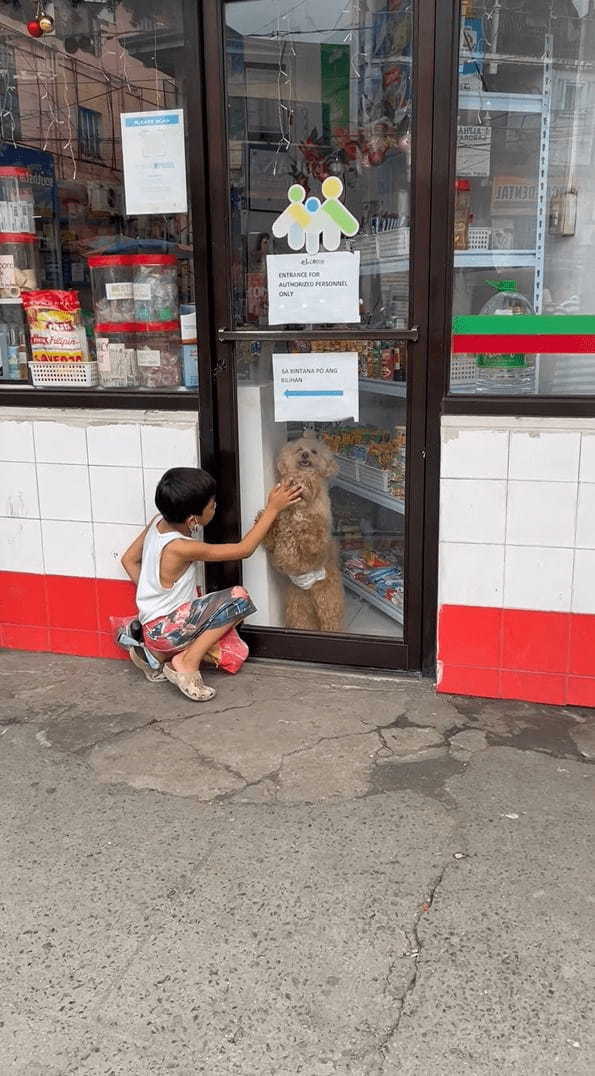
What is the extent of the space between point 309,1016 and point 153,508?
254 cm

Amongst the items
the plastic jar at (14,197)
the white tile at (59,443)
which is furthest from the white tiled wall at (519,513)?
the plastic jar at (14,197)

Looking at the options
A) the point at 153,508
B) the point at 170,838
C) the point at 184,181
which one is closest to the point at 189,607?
the point at 153,508

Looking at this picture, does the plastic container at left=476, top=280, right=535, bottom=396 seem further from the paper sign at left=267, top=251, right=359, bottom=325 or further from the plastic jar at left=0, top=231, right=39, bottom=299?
the plastic jar at left=0, top=231, right=39, bottom=299

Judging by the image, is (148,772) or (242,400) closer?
(148,772)

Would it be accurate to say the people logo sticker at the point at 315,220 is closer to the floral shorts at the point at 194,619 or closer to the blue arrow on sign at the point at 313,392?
the blue arrow on sign at the point at 313,392

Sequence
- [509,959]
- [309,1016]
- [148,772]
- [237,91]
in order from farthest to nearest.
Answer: [237,91]
[148,772]
[509,959]
[309,1016]

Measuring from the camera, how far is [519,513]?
3.79 meters

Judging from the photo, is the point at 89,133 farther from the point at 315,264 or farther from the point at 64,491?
the point at 64,491

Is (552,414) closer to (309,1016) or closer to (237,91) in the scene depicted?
(237,91)

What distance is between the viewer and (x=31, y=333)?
443cm

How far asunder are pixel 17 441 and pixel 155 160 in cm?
149

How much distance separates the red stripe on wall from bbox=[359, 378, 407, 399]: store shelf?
0.98 ft

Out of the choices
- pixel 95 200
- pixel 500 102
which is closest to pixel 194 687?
pixel 95 200

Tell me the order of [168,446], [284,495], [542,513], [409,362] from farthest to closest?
[168,446] < [284,495] < [409,362] < [542,513]
